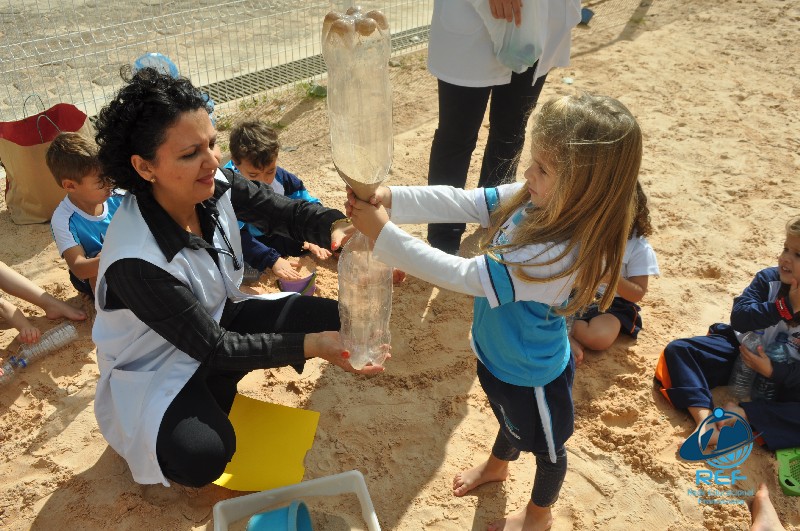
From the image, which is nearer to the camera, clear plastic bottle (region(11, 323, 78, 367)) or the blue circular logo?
the blue circular logo

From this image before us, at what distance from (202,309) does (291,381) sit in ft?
3.11

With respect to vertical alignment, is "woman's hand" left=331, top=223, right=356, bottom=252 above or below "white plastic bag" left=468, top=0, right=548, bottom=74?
below

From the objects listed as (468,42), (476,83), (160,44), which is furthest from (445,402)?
(160,44)

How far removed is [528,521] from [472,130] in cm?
201

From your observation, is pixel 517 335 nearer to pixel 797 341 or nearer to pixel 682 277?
pixel 797 341

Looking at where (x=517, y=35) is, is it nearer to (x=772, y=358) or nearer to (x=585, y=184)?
(x=585, y=184)

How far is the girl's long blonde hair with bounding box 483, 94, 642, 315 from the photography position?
81.5 inches

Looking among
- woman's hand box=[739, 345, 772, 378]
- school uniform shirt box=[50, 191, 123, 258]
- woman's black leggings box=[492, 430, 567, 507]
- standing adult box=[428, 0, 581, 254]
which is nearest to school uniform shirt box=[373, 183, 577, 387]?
woman's black leggings box=[492, 430, 567, 507]

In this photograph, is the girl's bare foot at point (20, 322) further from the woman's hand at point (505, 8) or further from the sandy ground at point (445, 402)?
the woman's hand at point (505, 8)

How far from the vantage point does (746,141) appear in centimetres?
555

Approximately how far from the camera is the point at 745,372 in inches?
133

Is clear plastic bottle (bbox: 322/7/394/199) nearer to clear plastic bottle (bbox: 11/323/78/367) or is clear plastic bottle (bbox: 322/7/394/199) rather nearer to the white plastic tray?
the white plastic tray

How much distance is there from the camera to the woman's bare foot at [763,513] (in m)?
2.78

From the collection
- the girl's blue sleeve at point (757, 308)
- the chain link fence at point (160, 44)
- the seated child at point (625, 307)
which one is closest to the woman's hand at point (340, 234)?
the seated child at point (625, 307)
